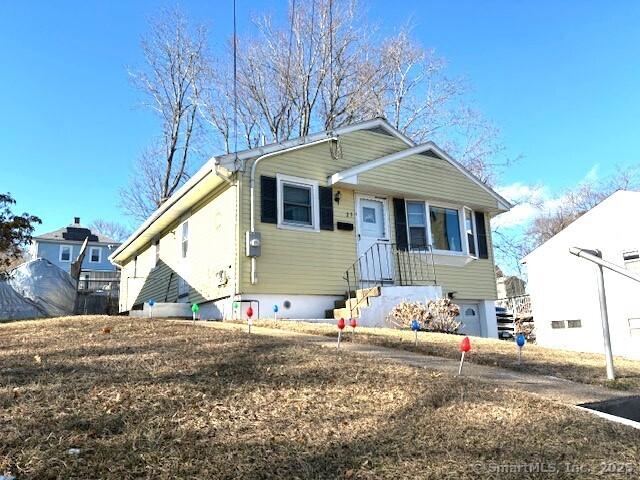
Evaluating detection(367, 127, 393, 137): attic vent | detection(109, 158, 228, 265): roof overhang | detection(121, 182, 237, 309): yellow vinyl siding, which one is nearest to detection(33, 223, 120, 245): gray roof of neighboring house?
detection(109, 158, 228, 265): roof overhang

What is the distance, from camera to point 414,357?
19.6ft

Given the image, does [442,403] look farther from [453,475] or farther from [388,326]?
[388,326]

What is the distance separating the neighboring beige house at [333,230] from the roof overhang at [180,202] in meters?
0.05

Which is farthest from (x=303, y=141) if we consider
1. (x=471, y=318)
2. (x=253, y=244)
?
(x=471, y=318)

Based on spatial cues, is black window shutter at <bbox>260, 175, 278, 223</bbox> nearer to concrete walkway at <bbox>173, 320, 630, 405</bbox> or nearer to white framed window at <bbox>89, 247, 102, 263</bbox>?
concrete walkway at <bbox>173, 320, 630, 405</bbox>

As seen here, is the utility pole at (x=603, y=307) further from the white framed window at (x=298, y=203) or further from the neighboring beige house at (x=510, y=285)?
the neighboring beige house at (x=510, y=285)

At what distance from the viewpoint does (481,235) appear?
13.9 m

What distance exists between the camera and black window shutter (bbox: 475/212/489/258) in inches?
543

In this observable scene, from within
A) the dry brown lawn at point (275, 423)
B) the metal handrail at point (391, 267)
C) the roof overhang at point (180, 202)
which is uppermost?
the roof overhang at point (180, 202)

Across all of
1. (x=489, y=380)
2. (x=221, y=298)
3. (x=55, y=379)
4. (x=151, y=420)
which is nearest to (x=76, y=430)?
(x=151, y=420)

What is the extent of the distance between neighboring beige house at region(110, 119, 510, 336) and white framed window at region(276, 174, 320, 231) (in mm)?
22

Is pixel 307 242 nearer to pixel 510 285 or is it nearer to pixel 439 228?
pixel 439 228

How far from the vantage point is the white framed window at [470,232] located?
13.3 m

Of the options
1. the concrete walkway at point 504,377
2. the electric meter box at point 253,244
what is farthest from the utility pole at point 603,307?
the electric meter box at point 253,244
